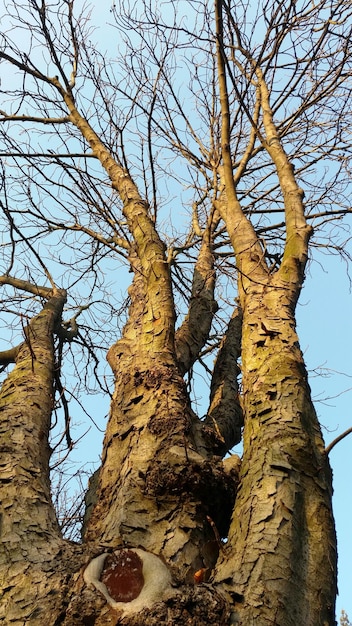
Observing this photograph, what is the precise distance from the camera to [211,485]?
199cm

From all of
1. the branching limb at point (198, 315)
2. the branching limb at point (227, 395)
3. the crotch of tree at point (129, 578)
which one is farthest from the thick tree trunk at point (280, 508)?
the branching limb at point (198, 315)

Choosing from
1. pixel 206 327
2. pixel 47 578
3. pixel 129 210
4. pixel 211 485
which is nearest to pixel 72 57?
pixel 129 210

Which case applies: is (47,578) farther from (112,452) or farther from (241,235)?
(241,235)

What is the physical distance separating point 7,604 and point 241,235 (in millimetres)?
2090

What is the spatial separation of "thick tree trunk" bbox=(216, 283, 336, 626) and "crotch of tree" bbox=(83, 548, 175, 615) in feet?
0.62

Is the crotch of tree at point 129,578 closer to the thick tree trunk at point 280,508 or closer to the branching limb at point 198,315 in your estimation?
the thick tree trunk at point 280,508

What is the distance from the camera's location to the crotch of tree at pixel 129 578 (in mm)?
1394

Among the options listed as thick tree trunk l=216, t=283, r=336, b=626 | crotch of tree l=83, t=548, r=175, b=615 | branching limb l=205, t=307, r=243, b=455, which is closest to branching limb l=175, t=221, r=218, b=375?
branching limb l=205, t=307, r=243, b=455

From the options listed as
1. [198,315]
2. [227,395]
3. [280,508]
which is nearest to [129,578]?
[280,508]

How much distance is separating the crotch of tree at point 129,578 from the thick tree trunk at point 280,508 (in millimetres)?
188

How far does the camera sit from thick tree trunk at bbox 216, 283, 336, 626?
4.67ft

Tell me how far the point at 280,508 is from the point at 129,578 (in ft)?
1.57

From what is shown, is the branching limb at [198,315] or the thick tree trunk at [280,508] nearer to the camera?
the thick tree trunk at [280,508]

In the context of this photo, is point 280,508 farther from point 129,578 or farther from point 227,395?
point 227,395
